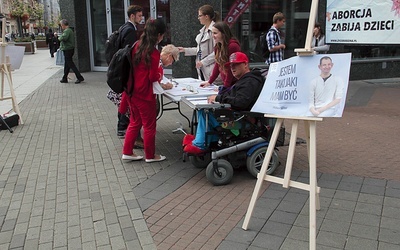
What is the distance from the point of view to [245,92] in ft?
13.4

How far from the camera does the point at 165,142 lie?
5.96 meters

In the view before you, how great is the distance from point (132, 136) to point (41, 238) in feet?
6.37

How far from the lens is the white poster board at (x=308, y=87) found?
271 centimetres

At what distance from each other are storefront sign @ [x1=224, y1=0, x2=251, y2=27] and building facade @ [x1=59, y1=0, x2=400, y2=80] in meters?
0.10

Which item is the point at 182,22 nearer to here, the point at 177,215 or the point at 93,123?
the point at 93,123

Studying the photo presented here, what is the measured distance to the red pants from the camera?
4.82 meters

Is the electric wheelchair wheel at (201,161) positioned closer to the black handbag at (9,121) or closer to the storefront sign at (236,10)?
the black handbag at (9,121)

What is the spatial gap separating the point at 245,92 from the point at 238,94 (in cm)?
8

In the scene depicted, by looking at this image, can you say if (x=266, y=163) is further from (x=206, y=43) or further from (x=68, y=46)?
(x=68, y=46)

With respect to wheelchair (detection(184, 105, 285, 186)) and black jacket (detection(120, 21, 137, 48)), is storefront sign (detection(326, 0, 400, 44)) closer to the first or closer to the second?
wheelchair (detection(184, 105, 285, 186))

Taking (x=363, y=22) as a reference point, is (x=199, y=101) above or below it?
below

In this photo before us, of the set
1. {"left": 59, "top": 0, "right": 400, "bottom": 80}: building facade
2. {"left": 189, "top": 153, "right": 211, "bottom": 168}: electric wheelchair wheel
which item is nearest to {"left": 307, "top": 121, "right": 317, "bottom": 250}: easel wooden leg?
{"left": 189, "top": 153, "right": 211, "bottom": 168}: electric wheelchair wheel

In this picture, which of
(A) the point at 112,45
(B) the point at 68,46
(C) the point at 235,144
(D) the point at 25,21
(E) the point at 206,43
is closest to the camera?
(C) the point at 235,144

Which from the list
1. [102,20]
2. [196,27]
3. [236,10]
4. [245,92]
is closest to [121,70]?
[245,92]
